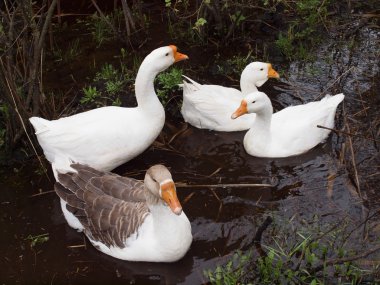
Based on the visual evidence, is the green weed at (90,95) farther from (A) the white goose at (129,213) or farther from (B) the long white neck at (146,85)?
(A) the white goose at (129,213)

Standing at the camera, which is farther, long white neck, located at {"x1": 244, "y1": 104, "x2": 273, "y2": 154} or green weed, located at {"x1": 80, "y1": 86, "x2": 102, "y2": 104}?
green weed, located at {"x1": 80, "y1": 86, "x2": 102, "y2": 104}

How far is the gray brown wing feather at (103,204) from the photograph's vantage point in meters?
4.49

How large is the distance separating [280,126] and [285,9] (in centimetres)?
298

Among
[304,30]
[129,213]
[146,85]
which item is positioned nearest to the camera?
A: [129,213]

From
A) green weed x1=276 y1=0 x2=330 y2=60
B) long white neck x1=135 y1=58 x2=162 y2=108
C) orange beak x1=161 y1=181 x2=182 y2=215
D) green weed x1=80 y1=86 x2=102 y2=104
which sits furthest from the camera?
green weed x1=276 y1=0 x2=330 y2=60

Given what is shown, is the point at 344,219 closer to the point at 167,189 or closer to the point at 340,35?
the point at 167,189

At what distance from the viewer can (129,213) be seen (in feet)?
14.8

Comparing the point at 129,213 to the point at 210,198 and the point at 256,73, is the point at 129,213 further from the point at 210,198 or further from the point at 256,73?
the point at 256,73

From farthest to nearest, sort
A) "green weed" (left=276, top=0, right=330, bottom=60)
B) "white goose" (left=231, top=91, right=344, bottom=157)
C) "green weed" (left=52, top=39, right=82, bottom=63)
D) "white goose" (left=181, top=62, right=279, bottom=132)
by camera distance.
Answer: "green weed" (left=52, top=39, right=82, bottom=63)
"green weed" (left=276, top=0, right=330, bottom=60)
"white goose" (left=181, top=62, right=279, bottom=132)
"white goose" (left=231, top=91, right=344, bottom=157)

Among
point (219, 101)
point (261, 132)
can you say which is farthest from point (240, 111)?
point (219, 101)

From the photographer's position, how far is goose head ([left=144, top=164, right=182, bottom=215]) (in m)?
4.03

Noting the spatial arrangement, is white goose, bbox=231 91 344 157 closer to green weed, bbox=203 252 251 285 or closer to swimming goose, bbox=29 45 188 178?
swimming goose, bbox=29 45 188 178

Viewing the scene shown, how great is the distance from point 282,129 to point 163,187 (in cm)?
208

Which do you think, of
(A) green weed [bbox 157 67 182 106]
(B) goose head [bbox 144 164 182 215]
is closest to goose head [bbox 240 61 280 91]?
(A) green weed [bbox 157 67 182 106]
